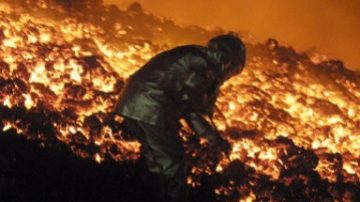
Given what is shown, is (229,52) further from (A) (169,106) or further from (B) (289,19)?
(B) (289,19)

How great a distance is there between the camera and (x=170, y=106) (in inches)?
295

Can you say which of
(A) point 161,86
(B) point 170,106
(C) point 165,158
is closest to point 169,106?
(B) point 170,106

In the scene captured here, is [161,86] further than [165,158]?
Yes

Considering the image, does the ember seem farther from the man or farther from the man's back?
the man's back

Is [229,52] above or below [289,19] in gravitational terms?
below

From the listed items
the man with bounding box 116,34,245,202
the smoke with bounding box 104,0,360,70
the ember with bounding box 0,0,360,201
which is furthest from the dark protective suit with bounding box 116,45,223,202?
the smoke with bounding box 104,0,360,70

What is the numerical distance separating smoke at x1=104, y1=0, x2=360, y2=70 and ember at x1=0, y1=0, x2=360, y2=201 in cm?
266

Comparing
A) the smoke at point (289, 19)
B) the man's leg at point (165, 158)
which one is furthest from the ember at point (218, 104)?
the smoke at point (289, 19)

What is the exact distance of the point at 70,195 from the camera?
7.44m

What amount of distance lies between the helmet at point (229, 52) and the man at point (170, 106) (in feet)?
0.47

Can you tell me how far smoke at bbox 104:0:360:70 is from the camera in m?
14.9

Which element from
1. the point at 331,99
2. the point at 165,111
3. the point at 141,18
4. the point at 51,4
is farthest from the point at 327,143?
the point at 51,4

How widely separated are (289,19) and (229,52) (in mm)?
8335

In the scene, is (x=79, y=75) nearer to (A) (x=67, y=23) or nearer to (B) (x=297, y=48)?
(A) (x=67, y=23)
